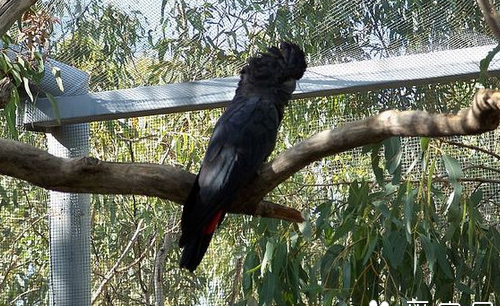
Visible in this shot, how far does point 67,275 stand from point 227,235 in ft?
1.83

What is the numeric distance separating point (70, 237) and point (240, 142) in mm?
815

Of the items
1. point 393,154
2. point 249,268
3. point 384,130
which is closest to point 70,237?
point 249,268

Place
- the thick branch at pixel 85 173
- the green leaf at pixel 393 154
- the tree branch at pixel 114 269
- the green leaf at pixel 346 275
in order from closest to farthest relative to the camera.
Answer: the thick branch at pixel 85 173, the green leaf at pixel 393 154, the green leaf at pixel 346 275, the tree branch at pixel 114 269

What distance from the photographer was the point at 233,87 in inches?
88.4

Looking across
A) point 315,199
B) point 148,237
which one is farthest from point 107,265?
point 315,199

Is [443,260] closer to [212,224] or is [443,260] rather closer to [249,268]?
[249,268]

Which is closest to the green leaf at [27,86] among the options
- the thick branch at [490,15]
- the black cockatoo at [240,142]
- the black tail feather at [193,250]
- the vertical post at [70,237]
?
the vertical post at [70,237]

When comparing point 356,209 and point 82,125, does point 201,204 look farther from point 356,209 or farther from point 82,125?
point 82,125

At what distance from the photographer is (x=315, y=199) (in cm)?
252

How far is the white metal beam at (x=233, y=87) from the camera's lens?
81.8 inches

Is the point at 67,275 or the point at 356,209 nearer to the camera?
the point at 356,209

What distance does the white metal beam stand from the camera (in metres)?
2.08

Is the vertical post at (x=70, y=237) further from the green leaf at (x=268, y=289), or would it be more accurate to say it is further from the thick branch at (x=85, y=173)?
the thick branch at (x=85, y=173)

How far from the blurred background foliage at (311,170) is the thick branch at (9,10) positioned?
0.52m
